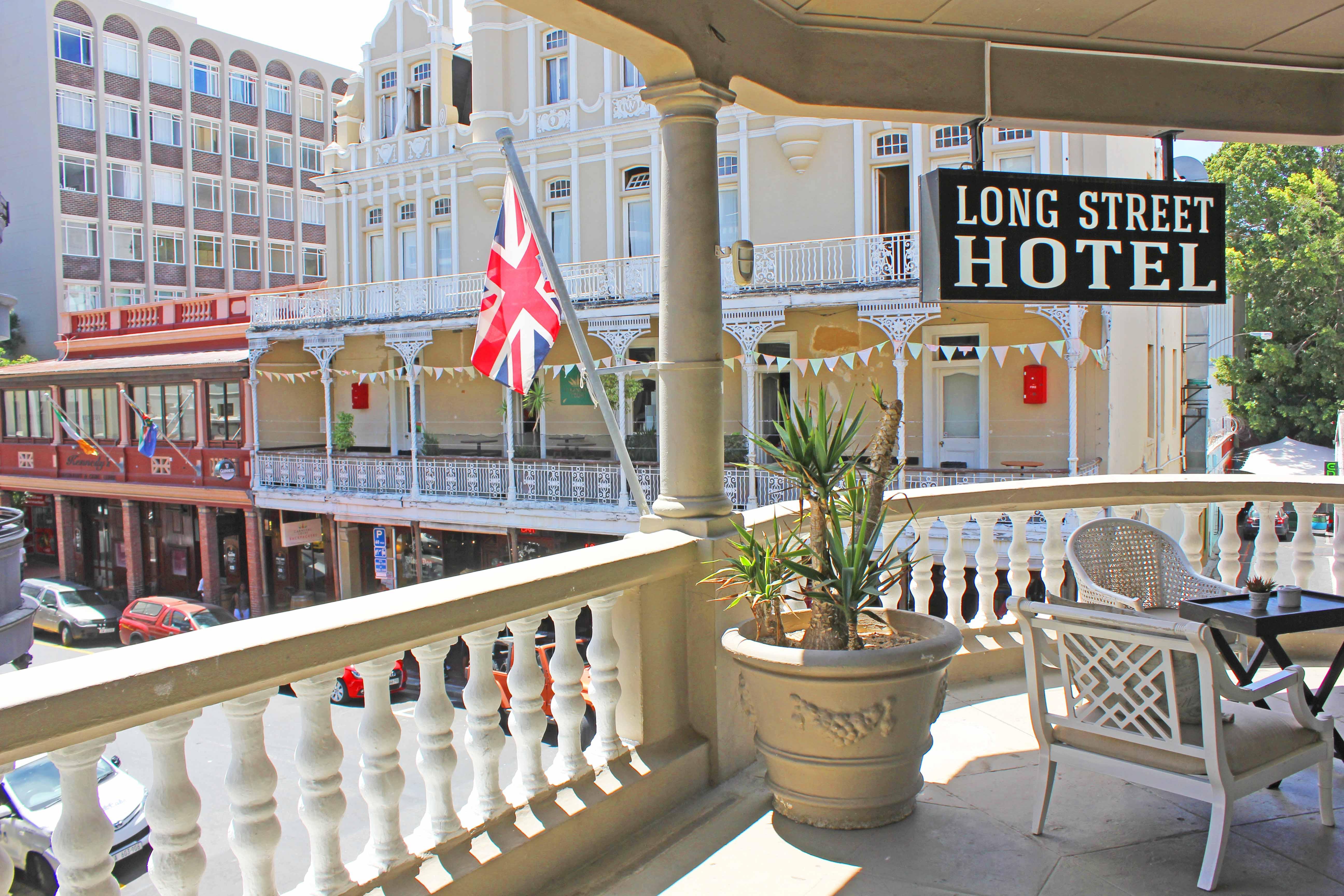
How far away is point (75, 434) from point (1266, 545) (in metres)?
29.1

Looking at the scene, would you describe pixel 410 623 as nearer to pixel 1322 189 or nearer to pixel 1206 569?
pixel 1206 569

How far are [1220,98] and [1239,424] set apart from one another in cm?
3107

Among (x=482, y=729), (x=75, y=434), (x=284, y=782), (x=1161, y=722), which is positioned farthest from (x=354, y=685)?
(x=1161, y=722)

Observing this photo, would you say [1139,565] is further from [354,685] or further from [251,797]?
[354,685]

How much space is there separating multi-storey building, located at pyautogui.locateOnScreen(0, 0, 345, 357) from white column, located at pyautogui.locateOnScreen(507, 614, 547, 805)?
3164 centimetres

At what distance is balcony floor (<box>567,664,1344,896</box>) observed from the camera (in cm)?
277

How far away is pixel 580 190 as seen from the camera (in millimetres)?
20516

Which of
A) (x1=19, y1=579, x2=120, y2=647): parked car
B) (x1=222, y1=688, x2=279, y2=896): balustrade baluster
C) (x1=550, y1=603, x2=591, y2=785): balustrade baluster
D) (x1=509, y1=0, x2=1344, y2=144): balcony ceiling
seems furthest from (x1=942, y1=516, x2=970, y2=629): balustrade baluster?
(x1=19, y1=579, x2=120, y2=647): parked car

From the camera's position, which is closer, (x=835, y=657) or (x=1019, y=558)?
(x=835, y=657)

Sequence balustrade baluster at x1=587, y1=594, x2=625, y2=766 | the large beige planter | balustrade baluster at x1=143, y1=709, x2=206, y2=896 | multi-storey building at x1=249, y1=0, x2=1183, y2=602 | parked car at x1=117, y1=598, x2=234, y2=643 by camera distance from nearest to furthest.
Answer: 1. balustrade baluster at x1=143, y1=709, x2=206, y2=896
2. the large beige planter
3. balustrade baluster at x1=587, y1=594, x2=625, y2=766
4. multi-storey building at x1=249, y1=0, x2=1183, y2=602
5. parked car at x1=117, y1=598, x2=234, y2=643

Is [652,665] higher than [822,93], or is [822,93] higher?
[822,93]

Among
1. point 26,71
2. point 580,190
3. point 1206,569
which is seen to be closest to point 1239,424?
point 1206,569

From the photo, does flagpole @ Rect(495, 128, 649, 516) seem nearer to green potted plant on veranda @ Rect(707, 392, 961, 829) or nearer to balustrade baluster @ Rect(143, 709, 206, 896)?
green potted plant on veranda @ Rect(707, 392, 961, 829)

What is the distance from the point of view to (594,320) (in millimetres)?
19219
